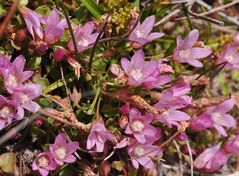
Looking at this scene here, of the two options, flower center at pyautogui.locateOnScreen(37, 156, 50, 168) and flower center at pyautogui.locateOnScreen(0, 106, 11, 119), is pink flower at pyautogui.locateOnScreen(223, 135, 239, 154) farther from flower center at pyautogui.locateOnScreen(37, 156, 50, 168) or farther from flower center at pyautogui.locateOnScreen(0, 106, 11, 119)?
flower center at pyautogui.locateOnScreen(0, 106, 11, 119)

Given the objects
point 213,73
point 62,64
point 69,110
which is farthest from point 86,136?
point 213,73

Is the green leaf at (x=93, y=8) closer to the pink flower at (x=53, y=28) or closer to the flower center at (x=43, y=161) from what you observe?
the pink flower at (x=53, y=28)

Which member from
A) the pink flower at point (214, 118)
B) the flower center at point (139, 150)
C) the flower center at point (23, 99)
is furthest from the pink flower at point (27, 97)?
the pink flower at point (214, 118)

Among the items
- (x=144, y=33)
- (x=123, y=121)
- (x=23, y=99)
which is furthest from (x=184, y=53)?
(x=23, y=99)

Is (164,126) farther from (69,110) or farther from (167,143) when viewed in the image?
(69,110)

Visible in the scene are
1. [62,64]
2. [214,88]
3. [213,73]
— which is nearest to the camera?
[62,64]

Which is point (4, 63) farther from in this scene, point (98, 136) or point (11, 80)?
point (98, 136)

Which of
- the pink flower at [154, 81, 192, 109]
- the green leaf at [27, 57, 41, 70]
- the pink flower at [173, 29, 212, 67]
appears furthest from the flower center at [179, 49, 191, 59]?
the green leaf at [27, 57, 41, 70]
